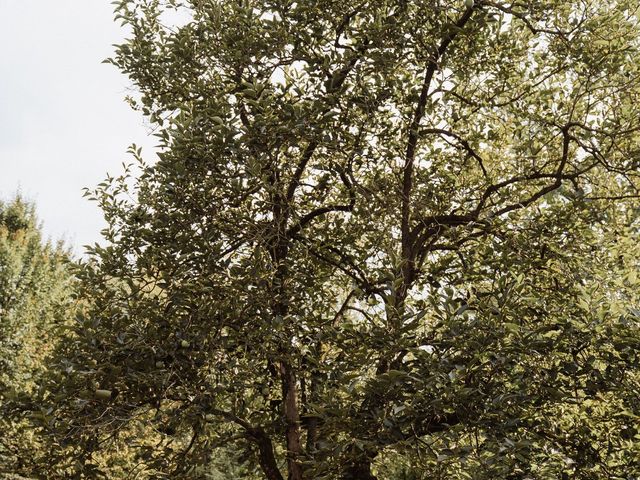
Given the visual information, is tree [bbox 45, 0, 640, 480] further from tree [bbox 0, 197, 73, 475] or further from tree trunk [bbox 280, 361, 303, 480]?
tree [bbox 0, 197, 73, 475]

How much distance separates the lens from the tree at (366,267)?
18.2 feet

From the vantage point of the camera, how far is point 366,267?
819cm

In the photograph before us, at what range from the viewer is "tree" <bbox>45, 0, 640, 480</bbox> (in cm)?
554

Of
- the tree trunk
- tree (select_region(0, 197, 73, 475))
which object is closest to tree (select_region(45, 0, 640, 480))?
the tree trunk

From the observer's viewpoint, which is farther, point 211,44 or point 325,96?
point 211,44

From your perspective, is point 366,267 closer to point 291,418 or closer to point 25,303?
point 291,418

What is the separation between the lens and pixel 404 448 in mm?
5359

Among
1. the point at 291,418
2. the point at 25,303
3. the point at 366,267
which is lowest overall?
the point at 291,418

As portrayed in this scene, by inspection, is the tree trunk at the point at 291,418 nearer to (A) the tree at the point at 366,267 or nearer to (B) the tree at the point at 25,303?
(A) the tree at the point at 366,267

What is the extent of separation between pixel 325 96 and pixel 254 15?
172 centimetres

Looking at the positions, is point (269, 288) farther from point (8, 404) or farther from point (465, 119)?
point (465, 119)

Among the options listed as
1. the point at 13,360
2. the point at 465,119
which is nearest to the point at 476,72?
the point at 465,119

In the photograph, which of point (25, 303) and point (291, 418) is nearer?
point (291, 418)

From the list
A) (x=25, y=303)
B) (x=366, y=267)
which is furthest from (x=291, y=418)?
(x=25, y=303)
